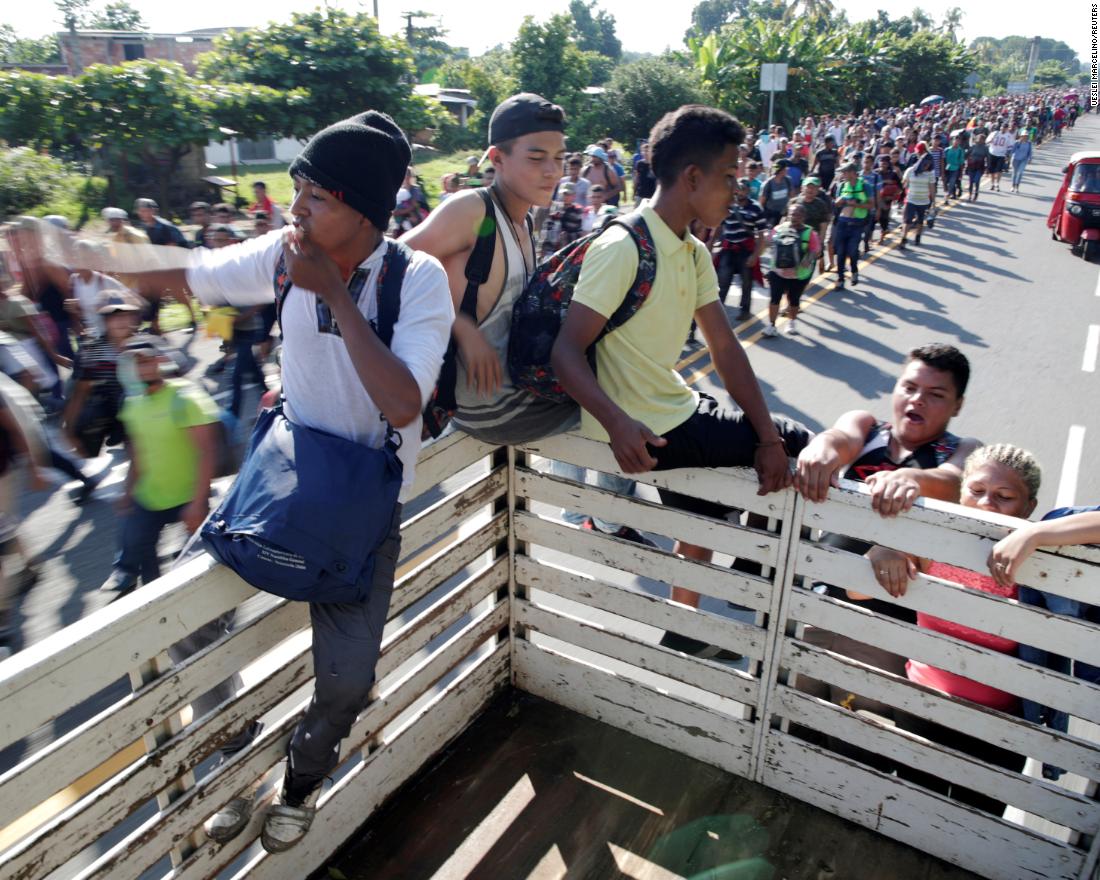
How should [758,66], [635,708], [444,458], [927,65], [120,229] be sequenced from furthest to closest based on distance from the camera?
[927,65] → [758,66] → [120,229] → [635,708] → [444,458]

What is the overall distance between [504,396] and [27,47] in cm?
8903

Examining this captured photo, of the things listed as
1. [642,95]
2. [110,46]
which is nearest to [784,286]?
[642,95]

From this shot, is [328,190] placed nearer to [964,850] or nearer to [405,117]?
[964,850]

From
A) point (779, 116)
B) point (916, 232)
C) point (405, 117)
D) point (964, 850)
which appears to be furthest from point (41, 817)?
point (779, 116)

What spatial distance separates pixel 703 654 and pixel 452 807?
106cm

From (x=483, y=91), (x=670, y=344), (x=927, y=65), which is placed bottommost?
(x=670, y=344)

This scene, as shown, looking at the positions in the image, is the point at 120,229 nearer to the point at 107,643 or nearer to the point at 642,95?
the point at 107,643

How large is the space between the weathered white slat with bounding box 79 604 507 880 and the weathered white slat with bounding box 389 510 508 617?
11.3 inches

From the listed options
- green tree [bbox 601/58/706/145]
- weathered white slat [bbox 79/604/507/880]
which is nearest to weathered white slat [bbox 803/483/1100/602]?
→ weathered white slat [bbox 79/604/507/880]

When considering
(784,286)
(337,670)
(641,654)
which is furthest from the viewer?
(784,286)

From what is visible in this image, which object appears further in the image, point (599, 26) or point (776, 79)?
point (599, 26)

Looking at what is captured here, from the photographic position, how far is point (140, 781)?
2.11m

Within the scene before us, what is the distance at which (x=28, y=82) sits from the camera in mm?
18141

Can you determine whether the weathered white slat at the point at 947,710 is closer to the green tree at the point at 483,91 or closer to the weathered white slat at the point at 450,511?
the weathered white slat at the point at 450,511
